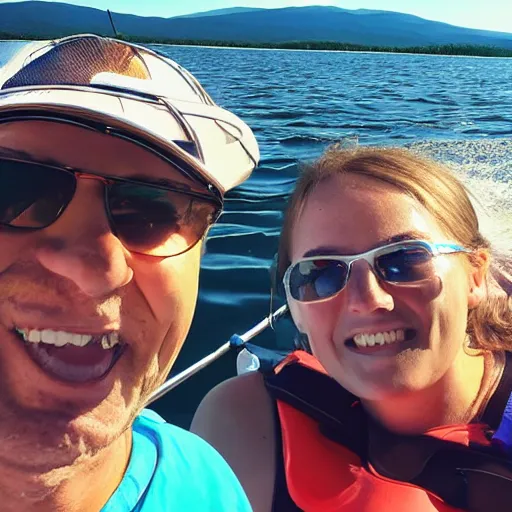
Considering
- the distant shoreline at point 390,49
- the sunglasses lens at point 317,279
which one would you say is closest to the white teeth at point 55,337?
the sunglasses lens at point 317,279

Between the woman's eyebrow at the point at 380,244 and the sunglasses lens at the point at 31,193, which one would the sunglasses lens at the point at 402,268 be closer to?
the woman's eyebrow at the point at 380,244

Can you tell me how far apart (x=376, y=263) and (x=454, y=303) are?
31cm

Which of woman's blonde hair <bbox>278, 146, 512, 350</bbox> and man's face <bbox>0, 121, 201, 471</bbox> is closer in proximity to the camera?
man's face <bbox>0, 121, 201, 471</bbox>

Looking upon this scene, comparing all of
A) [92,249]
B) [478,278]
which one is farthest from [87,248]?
[478,278]

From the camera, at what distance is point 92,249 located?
49.0 inches

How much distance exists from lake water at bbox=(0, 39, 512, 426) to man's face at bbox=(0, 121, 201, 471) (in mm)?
345

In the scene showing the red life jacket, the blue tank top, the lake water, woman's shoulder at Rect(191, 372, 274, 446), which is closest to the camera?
the blue tank top

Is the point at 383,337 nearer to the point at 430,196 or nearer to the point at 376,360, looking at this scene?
the point at 376,360

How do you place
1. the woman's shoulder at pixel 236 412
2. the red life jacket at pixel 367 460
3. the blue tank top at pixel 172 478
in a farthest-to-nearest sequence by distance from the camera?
the woman's shoulder at pixel 236 412, the red life jacket at pixel 367 460, the blue tank top at pixel 172 478

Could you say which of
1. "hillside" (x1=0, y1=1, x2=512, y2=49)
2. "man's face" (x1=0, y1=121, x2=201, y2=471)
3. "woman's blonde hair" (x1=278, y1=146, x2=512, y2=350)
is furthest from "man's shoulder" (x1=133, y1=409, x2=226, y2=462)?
"hillside" (x1=0, y1=1, x2=512, y2=49)

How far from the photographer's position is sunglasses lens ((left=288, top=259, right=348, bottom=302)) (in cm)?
225

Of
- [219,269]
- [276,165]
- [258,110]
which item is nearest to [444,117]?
[258,110]

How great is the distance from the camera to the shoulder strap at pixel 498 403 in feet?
7.61

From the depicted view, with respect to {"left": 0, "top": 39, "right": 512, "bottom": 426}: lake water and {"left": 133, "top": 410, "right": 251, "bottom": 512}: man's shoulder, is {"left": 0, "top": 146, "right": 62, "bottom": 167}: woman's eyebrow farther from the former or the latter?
{"left": 133, "top": 410, "right": 251, "bottom": 512}: man's shoulder
